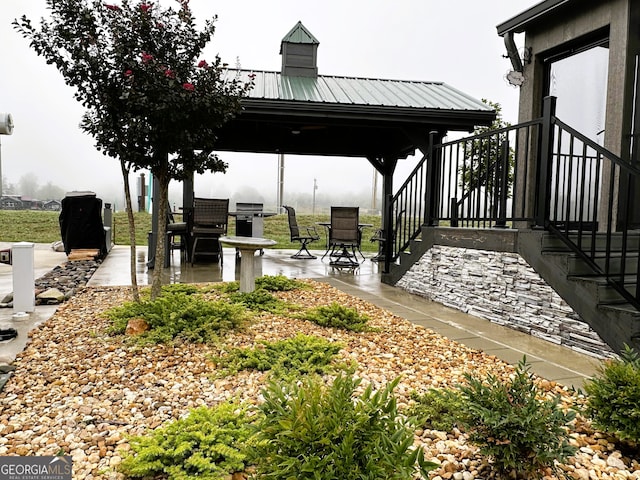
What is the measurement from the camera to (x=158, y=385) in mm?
2273

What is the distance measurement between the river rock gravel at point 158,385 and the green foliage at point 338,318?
0.07 m

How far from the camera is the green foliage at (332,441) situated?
1.20 meters

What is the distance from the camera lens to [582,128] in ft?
16.1

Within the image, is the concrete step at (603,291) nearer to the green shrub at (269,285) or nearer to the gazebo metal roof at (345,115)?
the green shrub at (269,285)

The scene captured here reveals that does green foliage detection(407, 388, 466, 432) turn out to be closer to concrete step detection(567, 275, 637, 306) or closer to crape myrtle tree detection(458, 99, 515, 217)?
concrete step detection(567, 275, 637, 306)

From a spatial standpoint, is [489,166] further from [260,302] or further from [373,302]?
[260,302]

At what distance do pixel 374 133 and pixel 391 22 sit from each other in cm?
1501

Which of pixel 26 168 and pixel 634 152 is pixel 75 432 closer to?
pixel 634 152

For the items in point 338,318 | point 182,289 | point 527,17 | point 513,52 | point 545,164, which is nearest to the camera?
point 545,164

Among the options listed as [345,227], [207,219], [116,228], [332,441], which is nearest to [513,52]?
[345,227]

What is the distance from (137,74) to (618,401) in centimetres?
338

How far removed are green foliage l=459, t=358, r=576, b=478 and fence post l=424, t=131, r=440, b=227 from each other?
3339mm

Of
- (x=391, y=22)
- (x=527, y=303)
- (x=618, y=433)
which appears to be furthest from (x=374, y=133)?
(x=391, y=22)

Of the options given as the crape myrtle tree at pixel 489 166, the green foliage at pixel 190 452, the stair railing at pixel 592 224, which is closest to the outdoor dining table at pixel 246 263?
the crape myrtle tree at pixel 489 166
